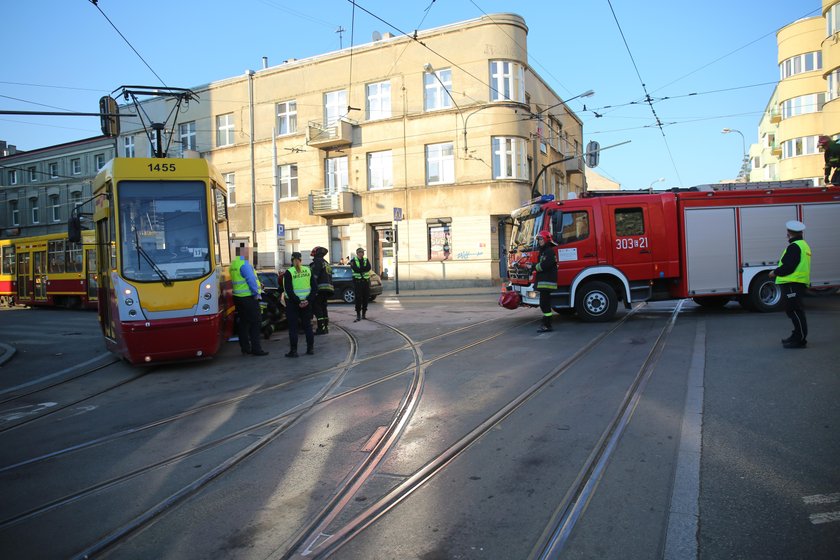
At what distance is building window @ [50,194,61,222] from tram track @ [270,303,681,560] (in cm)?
5210

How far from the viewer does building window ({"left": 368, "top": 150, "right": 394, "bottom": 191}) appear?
3334 centimetres

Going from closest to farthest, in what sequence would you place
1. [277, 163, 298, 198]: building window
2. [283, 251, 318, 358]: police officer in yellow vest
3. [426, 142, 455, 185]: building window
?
[283, 251, 318, 358]: police officer in yellow vest → [426, 142, 455, 185]: building window → [277, 163, 298, 198]: building window

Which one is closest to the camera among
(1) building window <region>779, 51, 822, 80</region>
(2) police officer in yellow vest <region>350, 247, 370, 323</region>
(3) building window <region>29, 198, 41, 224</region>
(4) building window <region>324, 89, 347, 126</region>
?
(2) police officer in yellow vest <region>350, 247, 370, 323</region>

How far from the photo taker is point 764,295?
13.4m

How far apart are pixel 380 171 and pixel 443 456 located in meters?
29.9

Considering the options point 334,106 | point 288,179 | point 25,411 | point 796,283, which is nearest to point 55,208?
point 288,179

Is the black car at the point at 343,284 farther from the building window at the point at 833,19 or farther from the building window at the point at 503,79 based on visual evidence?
the building window at the point at 833,19

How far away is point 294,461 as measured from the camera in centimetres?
493

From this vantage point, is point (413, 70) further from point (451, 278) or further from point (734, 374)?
point (734, 374)

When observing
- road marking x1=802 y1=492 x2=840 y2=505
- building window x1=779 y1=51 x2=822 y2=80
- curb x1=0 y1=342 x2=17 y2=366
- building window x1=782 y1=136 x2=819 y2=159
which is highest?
building window x1=779 y1=51 x2=822 y2=80

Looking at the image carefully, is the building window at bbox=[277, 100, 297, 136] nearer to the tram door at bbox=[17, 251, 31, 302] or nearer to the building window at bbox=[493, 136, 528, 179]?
the building window at bbox=[493, 136, 528, 179]

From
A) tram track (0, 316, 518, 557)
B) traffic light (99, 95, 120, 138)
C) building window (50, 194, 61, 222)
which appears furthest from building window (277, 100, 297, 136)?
tram track (0, 316, 518, 557)

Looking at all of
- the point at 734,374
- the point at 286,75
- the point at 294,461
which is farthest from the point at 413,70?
the point at 294,461

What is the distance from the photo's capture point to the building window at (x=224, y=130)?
37938mm
